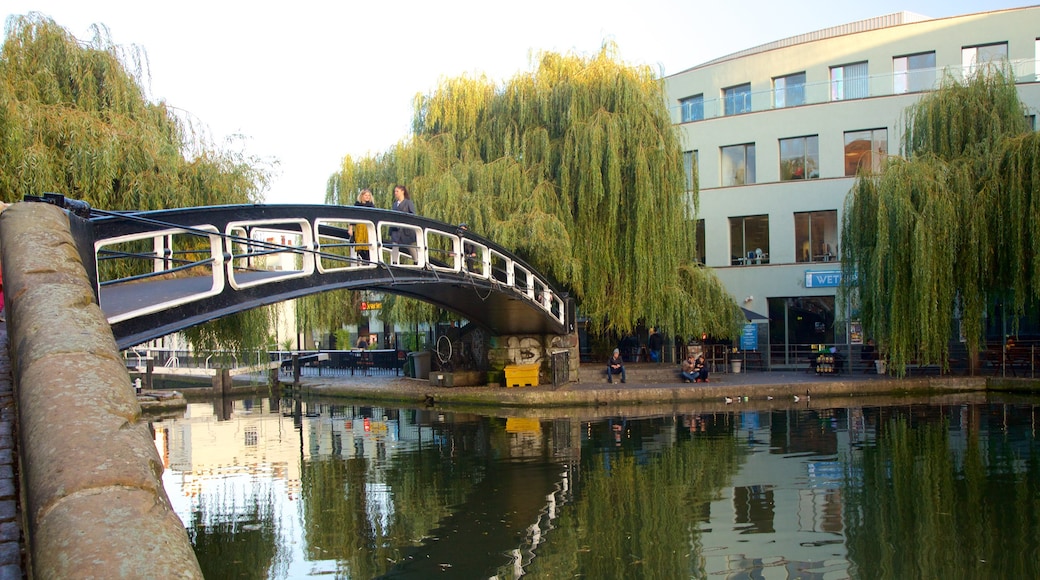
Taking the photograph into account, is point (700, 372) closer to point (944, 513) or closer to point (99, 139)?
point (944, 513)

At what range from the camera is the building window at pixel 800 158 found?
101ft

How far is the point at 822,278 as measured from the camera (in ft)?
101

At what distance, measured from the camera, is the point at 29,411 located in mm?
3535

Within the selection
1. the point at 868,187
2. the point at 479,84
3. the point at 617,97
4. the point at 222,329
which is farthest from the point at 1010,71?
the point at 222,329

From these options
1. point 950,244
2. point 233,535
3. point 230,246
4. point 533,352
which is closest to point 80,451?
point 230,246

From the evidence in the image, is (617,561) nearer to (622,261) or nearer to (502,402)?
(502,402)

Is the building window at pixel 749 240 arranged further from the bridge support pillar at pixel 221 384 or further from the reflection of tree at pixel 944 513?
the reflection of tree at pixel 944 513

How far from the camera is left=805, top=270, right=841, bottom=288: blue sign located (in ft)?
100

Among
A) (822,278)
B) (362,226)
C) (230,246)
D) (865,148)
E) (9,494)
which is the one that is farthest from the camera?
Result: (822,278)

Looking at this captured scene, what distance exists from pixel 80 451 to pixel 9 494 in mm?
1394

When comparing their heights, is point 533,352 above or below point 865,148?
below

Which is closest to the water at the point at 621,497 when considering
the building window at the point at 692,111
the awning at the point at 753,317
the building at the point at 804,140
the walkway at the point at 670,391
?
the walkway at the point at 670,391

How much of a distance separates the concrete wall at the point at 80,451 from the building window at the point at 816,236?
93.8ft

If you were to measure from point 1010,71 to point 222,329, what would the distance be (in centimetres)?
2059
